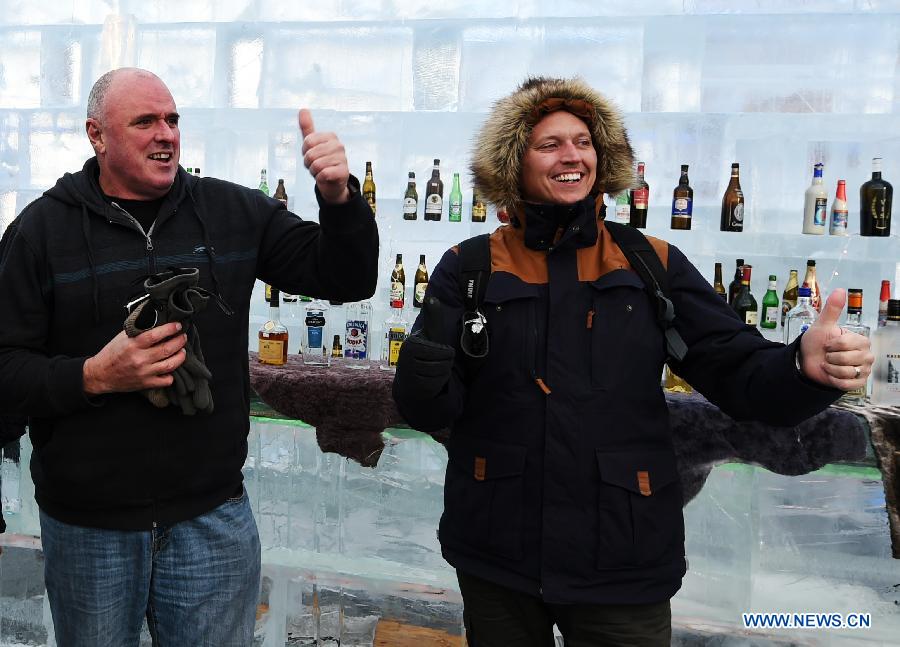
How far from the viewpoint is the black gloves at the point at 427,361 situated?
144 centimetres

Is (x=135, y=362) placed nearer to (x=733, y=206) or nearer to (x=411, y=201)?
(x=411, y=201)

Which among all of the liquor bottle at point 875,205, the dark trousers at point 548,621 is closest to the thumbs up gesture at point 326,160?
the dark trousers at point 548,621

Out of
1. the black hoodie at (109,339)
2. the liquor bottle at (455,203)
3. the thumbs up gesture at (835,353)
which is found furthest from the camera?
the liquor bottle at (455,203)

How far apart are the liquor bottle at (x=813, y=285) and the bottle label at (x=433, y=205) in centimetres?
153

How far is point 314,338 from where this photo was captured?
3.29 metres

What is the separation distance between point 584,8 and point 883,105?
130 centimetres

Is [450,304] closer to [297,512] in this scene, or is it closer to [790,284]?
[297,512]

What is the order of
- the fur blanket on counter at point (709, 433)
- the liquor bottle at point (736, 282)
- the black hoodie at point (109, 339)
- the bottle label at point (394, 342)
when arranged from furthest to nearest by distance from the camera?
the liquor bottle at point (736, 282), the bottle label at point (394, 342), the fur blanket on counter at point (709, 433), the black hoodie at point (109, 339)

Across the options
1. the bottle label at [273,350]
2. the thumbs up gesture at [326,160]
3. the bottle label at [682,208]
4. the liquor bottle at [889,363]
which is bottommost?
the bottle label at [273,350]

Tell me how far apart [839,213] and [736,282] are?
455mm

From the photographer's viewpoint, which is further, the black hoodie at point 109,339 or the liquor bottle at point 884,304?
the liquor bottle at point 884,304

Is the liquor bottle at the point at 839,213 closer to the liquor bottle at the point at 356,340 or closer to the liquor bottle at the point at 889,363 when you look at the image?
the liquor bottle at the point at 889,363

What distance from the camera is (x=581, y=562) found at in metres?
1.46

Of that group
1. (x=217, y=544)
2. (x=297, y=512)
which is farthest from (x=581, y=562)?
(x=297, y=512)
